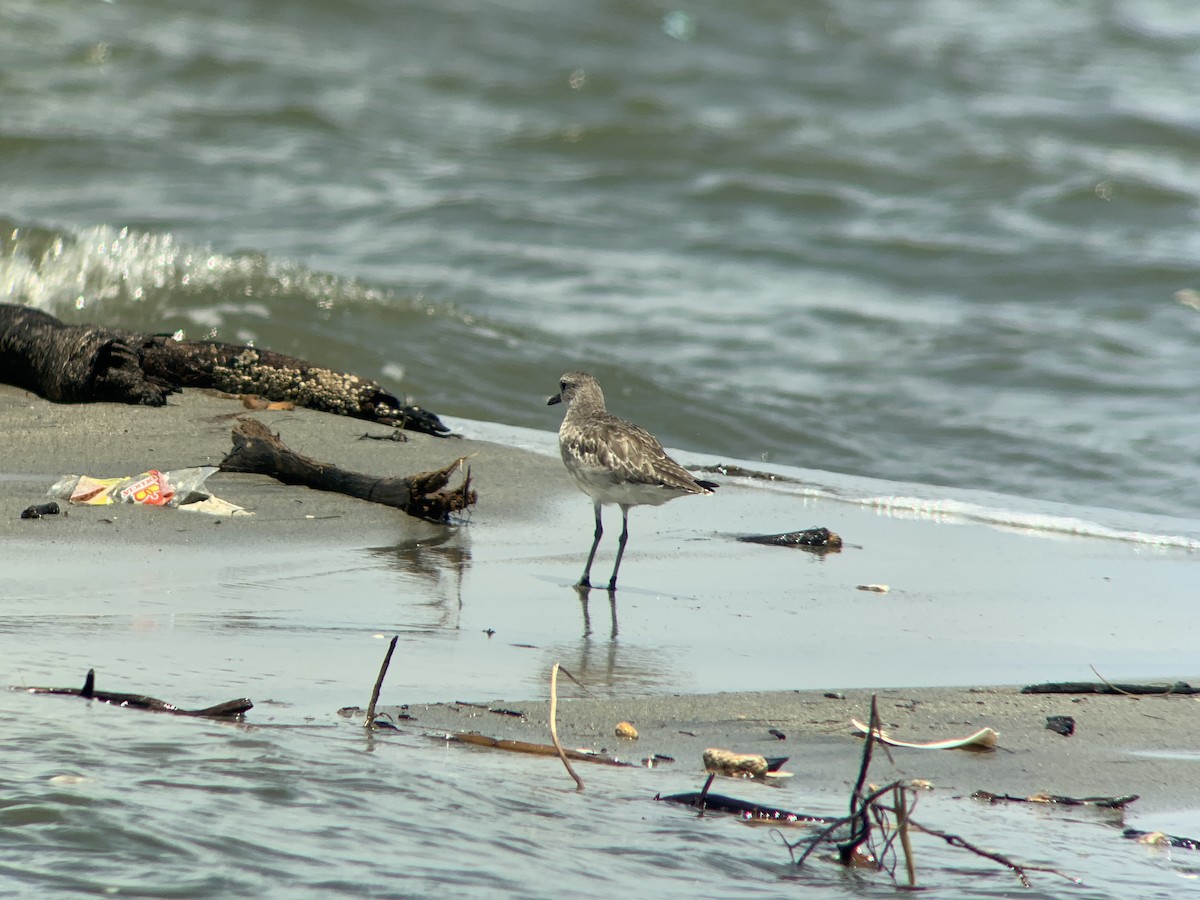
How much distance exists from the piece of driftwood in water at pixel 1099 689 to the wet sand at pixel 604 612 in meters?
0.04

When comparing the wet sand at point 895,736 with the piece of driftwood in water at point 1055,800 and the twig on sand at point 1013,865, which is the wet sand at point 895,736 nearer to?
the piece of driftwood in water at point 1055,800

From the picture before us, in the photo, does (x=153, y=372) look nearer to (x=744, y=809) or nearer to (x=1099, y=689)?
(x=1099, y=689)

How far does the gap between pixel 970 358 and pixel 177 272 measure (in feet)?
21.6

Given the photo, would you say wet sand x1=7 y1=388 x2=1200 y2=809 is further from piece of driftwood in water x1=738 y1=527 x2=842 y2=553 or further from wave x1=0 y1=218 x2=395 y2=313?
wave x1=0 y1=218 x2=395 y2=313

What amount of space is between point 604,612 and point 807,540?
1.58 metres

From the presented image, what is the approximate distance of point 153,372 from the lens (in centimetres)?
823

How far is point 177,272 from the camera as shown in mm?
12227

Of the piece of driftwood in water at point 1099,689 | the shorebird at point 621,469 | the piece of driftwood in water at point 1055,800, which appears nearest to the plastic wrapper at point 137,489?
the shorebird at point 621,469

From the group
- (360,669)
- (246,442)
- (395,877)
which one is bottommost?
(395,877)

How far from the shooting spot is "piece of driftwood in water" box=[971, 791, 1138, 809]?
11.8ft

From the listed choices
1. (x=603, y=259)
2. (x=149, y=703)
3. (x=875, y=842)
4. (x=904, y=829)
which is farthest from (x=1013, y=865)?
(x=603, y=259)

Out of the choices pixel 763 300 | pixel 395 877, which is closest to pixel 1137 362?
pixel 763 300

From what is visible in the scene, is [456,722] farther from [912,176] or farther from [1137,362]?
[912,176]

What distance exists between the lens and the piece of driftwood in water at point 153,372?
306 inches
